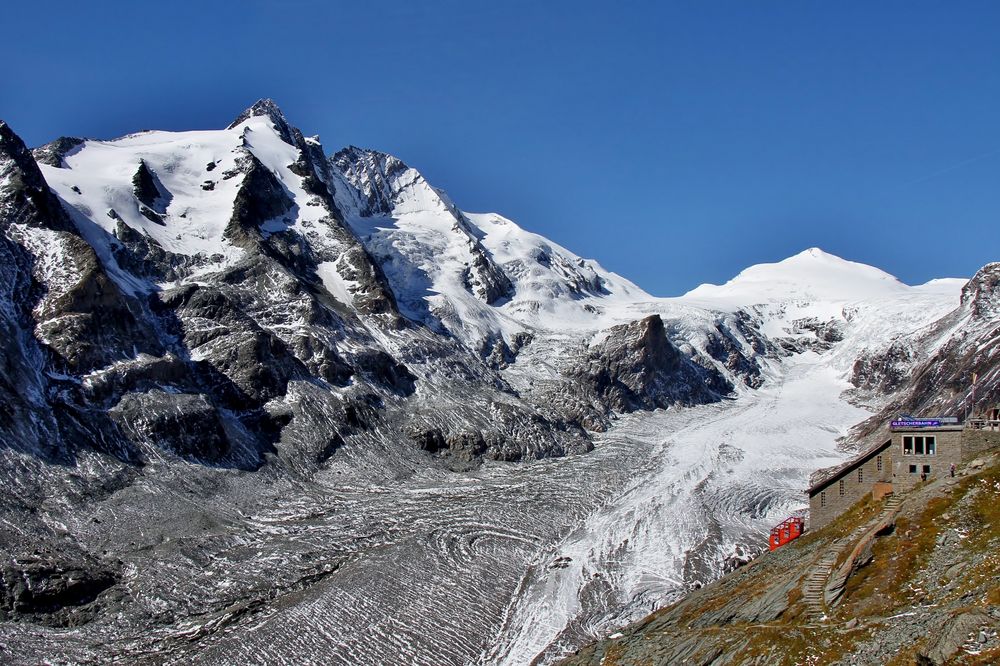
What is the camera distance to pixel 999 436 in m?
73.6

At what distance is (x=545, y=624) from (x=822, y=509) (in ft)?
84.7

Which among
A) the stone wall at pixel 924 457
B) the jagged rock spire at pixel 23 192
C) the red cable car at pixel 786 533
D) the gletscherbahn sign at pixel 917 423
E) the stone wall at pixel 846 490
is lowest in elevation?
the red cable car at pixel 786 533

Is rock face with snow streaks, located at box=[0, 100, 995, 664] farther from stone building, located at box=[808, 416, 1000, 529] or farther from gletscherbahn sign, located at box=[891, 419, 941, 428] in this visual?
gletscherbahn sign, located at box=[891, 419, 941, 428]

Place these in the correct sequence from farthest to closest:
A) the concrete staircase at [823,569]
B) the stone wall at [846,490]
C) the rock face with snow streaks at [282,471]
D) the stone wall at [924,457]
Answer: the rock face with snow streaks at [282,471]
the stone wall at [846,490]
the stone wall at [924,457]
the concrete staircase at [823,569]

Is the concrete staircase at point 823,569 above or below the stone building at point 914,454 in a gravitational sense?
below

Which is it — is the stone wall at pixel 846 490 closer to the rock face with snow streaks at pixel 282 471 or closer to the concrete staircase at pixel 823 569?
the concrete staircase at pixel 823 569

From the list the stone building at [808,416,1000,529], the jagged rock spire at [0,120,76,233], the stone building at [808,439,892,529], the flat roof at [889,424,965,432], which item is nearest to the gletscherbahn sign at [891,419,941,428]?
the stone building at [808,416,1000,529]

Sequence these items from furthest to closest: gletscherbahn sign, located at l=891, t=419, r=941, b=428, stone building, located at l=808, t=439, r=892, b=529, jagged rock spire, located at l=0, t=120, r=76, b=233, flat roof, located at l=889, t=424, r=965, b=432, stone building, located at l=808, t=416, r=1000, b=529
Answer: jagged rock spire, located at l=0, t=120, r=76, b=233 → stone building, located at l=808, t=439, r=892, b=529 → gletscherbahn sign, located at l=891, t=419, r=941, b=428 → flat roof, located at l=889, t=424, r=965, b=432 → stone building, located at l=808, t=416, r=1000, b=529

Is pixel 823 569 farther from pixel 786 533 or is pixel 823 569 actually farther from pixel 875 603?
pixel 786 533

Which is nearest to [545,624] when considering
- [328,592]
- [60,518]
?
[328,592]

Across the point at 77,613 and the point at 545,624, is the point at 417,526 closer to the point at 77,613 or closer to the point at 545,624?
the point at 545,624

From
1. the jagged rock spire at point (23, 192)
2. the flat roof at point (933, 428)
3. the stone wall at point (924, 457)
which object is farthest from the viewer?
the jagged rock spire at point (23, 192)

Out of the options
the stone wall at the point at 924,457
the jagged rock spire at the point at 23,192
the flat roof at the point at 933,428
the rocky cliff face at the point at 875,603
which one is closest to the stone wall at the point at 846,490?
the stone wall at the point at 924,457

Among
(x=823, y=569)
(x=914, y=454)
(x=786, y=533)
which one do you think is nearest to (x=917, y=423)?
(x=914, y=454)
